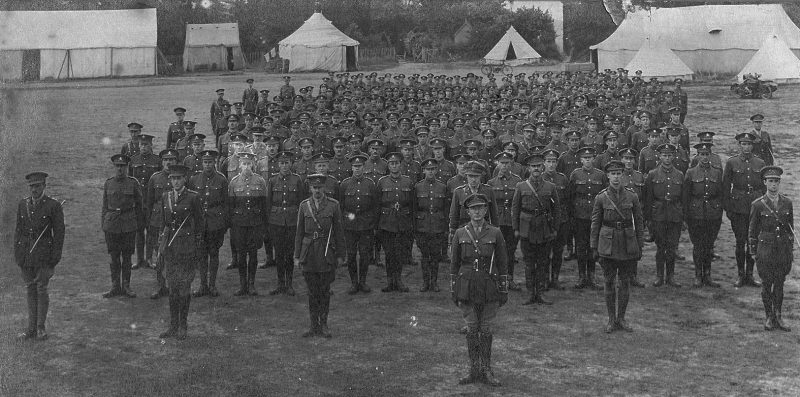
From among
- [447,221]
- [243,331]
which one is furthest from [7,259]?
[447,221]

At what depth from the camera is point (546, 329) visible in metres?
9.24

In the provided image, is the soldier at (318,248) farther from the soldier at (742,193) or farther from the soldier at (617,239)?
the soldier at (742,193)

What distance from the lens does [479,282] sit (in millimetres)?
7664

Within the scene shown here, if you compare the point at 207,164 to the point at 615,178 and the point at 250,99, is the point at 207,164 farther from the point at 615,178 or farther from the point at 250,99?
the point at 250,99

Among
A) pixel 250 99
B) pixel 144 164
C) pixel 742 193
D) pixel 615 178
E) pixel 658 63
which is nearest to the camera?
pixel 615 178

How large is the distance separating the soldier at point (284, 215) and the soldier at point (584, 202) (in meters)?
3.54

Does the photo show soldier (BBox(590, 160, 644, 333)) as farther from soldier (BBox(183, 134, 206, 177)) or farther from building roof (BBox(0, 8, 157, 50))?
building roof (BBox(0, 8, 157, 50))

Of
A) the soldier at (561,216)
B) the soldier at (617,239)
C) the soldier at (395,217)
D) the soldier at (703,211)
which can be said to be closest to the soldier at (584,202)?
the soldier at (561,216)

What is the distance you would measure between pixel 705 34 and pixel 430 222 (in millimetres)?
43083

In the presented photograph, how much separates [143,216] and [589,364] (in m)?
6.06

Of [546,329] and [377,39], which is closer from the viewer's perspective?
[546,329]

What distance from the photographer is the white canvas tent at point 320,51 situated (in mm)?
55188

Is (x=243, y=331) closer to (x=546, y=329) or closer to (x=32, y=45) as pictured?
(x=546, y=329)

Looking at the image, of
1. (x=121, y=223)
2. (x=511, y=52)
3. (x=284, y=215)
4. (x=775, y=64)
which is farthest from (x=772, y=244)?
(x=511, y=52)
